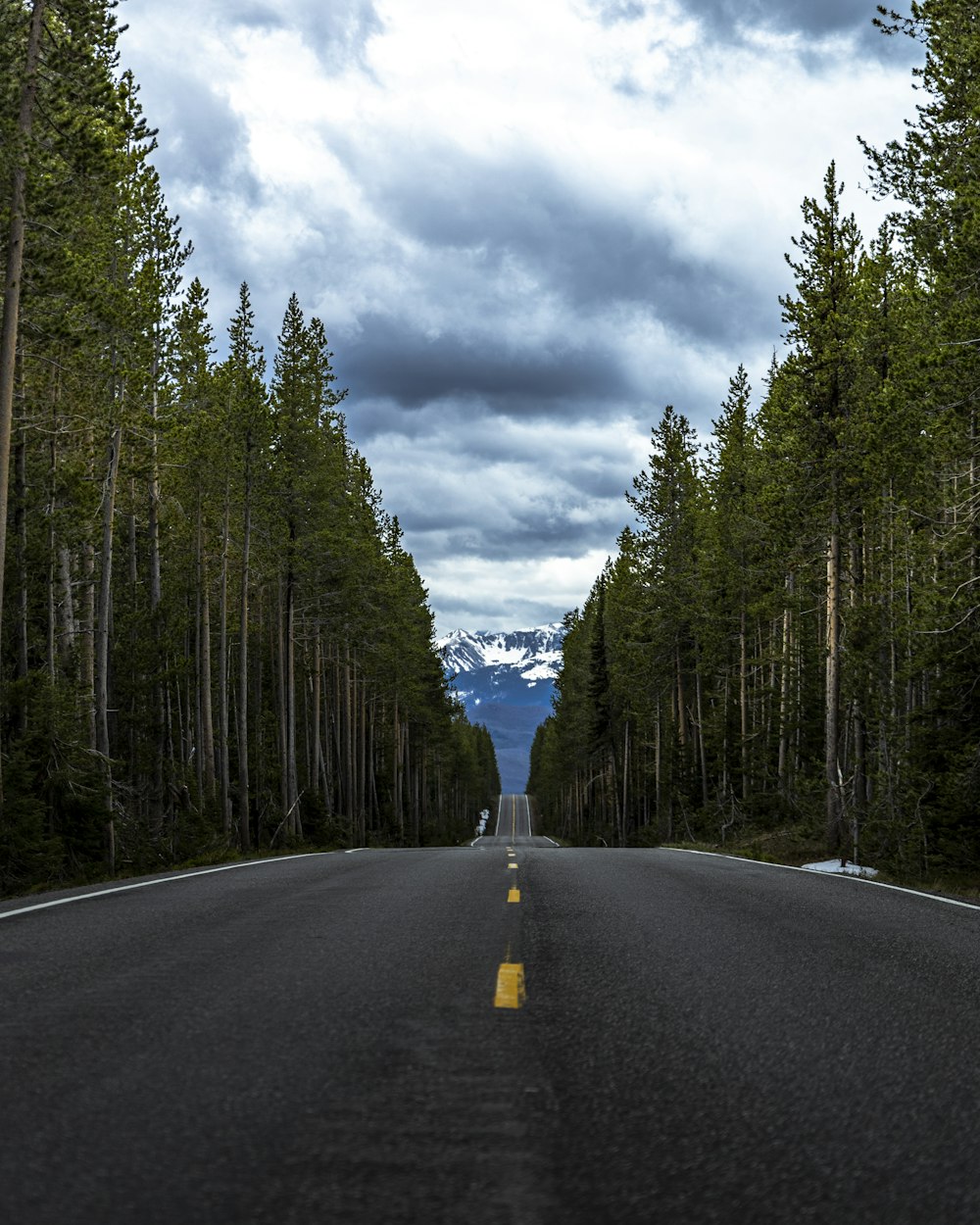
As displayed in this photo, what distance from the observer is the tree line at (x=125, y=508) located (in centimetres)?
1703

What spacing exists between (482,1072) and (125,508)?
2806 centimetres

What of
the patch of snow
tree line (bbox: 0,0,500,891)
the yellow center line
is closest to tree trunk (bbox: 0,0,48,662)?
tree line (bbox: 0,0,500,891)

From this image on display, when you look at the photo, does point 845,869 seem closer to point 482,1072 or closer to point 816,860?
point 816,860

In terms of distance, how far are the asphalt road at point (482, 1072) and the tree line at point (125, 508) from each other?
10.0m

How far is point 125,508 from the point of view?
3008 cm

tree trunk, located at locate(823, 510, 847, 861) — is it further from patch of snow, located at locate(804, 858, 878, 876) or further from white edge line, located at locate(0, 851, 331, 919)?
white edge line, located at locate(0, 851, 331, 919)

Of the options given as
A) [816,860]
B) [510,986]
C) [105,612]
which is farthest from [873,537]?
[510,986]

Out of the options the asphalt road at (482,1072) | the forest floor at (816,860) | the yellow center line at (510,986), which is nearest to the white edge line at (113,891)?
the asphalt road at (482,1072)

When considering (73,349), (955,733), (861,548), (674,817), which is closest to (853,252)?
(861,548)

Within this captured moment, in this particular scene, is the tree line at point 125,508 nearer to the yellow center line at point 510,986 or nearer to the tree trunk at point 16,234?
the tree trunk at point 16,234

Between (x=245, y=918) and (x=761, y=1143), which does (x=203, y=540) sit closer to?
(x=245, y=918)

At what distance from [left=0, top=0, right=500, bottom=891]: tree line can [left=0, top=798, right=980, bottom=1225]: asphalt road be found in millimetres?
10029

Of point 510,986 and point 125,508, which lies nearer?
point 510,986

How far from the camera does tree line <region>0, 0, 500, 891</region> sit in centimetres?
1703
